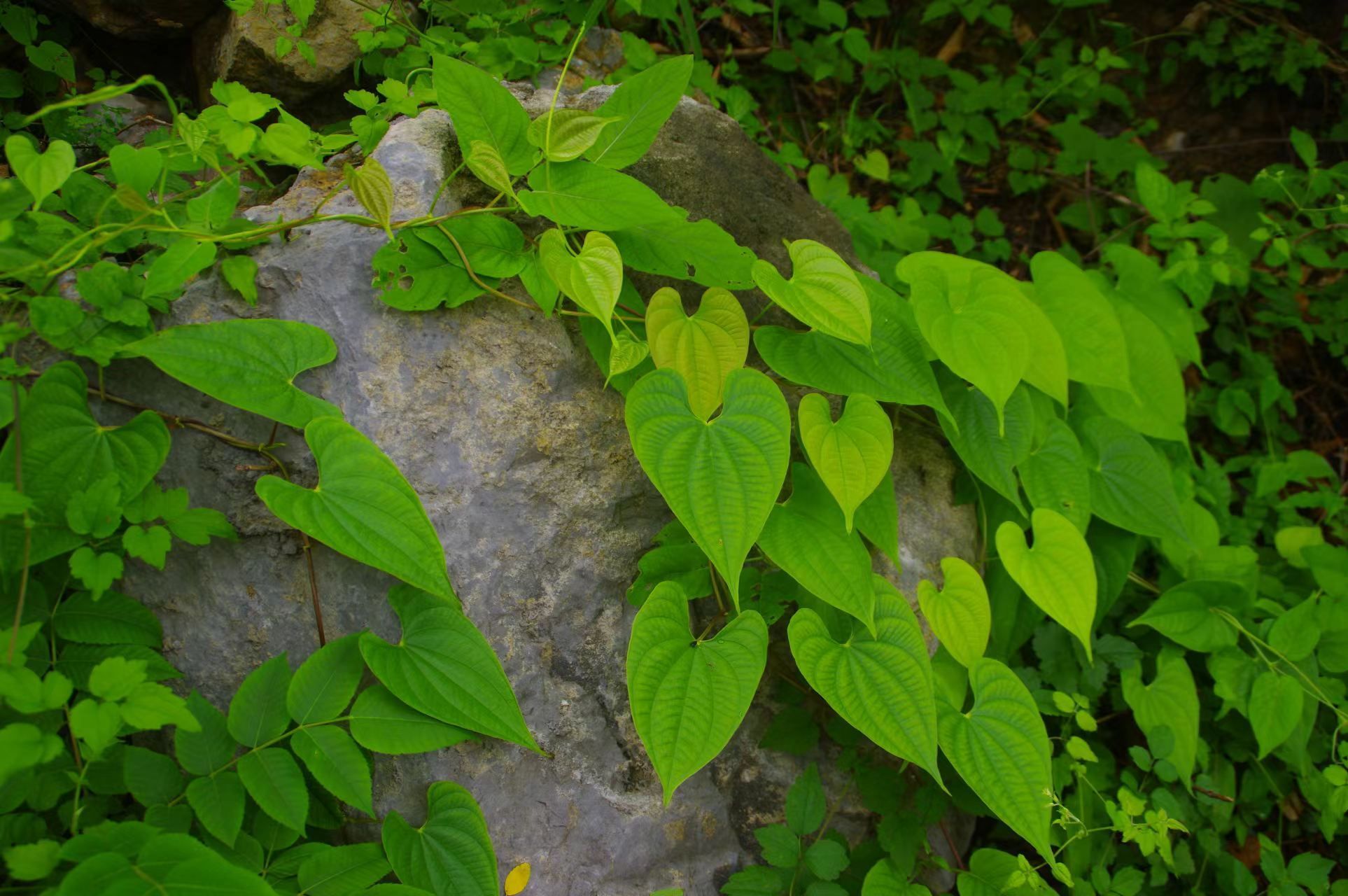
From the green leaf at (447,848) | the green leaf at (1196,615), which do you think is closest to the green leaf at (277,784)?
the green leaf at (447,848)

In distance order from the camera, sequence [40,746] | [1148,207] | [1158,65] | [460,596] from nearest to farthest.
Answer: [40,746]
[460,596]
[1148,207]
[1158,65]

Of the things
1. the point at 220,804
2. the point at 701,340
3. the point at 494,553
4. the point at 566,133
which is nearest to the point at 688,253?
the point at 701,340

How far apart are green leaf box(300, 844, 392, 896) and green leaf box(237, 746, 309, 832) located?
0.08 meters

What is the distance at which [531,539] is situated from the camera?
5.00 ft

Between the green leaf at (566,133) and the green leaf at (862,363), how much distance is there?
0.48 metres

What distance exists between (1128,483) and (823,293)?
944mm

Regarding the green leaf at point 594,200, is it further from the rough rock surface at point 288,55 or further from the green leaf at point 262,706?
the rough rock surface at point 288,55

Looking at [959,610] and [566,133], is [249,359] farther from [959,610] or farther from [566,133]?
[959,610]

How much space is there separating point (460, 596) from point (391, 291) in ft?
1.82

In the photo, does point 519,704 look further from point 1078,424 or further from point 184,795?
point 1078,424

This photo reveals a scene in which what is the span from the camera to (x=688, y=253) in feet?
5.37

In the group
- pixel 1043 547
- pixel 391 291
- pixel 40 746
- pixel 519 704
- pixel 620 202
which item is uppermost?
pixel 620 202

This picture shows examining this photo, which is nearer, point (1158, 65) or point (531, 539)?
point (531, 539)

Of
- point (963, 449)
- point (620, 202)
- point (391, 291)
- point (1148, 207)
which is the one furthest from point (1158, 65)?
point (391, 291)
